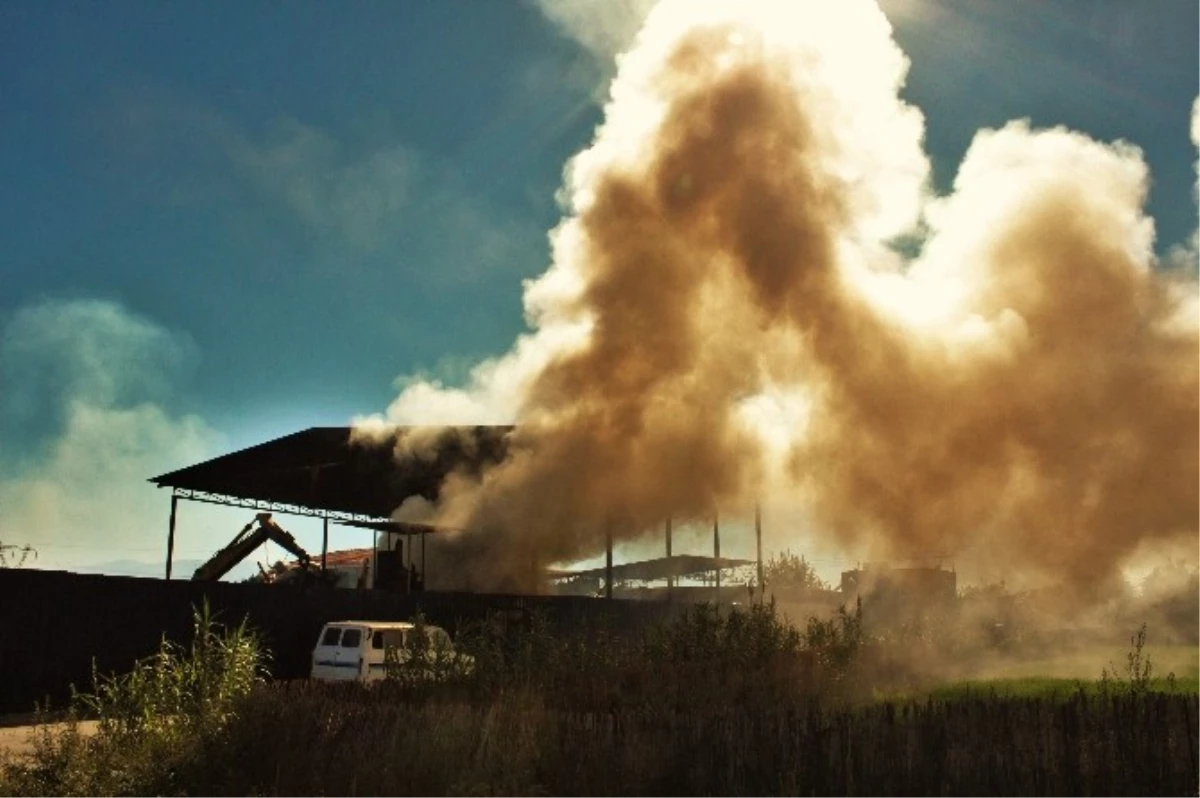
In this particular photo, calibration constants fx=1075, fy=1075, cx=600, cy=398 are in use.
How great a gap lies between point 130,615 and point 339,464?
15472 millimetres

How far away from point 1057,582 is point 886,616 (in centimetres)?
586

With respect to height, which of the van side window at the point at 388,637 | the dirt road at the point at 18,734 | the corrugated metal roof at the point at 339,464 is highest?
the corrugated metal roof at the point at 339,464

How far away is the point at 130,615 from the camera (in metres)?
23.9

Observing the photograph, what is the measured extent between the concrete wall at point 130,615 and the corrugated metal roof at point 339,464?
292 inches

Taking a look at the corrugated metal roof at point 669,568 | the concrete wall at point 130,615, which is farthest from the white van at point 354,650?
the corrugated metal roof at point 669,568

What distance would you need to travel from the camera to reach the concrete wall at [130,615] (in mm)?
21562

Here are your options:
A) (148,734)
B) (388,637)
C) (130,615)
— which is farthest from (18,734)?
(148,734)

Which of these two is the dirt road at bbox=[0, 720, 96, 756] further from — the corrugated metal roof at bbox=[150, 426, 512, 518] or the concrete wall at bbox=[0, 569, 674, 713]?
the corrugated metal roof at bbox=[150, 426, 512, 518]

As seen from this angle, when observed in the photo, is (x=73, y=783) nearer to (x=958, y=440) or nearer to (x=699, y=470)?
(x=958, y=440)

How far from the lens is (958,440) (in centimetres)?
2603

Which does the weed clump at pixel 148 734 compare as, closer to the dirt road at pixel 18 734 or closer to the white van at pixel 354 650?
the dirt road at pixel 18 734

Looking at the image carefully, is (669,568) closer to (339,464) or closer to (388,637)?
(339,464)

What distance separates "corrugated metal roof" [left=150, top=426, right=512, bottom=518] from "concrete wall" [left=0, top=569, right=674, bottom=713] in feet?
24.3

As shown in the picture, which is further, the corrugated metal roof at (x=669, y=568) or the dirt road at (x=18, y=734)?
the corrugated metal roof at (x=669, y=568)
